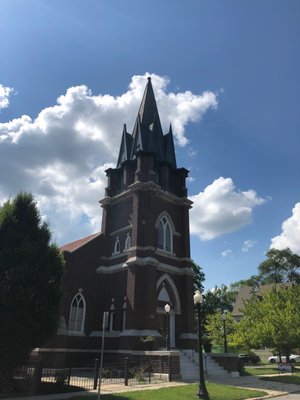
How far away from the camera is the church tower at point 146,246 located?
25406 millimetres

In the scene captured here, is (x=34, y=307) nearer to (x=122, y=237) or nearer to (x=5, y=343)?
(x=5, y=343)

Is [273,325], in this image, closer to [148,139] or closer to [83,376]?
[83,376]

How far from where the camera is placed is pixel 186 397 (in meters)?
14.2

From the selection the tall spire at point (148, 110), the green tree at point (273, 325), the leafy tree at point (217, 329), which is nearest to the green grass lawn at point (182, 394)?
the green tree at point (273, 325)

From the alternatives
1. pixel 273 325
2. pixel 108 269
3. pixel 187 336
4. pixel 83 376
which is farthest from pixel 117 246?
pixel 273 325

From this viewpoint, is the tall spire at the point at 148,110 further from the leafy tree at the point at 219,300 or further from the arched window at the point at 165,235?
the leafy tree at the point at 219,300

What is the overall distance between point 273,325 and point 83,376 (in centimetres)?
1481

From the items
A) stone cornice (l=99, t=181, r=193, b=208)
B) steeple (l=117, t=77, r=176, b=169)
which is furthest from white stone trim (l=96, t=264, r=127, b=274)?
steeple (l=117, t=77, r=176, b=169)

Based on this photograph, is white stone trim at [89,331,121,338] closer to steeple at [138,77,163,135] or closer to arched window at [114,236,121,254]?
arched window at [114,236,121,254]

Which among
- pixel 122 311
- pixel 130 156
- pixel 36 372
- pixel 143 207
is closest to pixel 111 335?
pixel 122 311

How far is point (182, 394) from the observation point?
1478 centimetres

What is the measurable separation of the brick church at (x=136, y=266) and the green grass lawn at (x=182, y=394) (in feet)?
24.9

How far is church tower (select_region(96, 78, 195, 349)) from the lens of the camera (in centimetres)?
2541

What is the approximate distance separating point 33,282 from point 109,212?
16.7 metres
